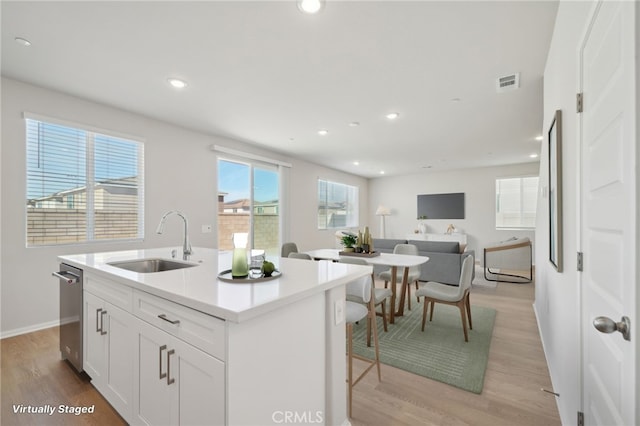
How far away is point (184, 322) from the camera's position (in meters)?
1.21

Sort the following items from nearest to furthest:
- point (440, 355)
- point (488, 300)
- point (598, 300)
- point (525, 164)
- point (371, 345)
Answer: point (598, 300), point (440, 355), point (371, 345), point (488, 300), point (525, 164)

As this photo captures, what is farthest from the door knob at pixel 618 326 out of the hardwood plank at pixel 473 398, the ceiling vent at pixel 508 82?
the ceiling vent at pixel 508 82

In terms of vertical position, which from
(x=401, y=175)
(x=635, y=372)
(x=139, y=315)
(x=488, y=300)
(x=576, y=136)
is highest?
(x=401, y=175)

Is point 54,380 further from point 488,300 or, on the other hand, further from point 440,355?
point 488,300

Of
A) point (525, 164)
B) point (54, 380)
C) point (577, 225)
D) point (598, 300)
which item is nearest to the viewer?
point (598, 300)

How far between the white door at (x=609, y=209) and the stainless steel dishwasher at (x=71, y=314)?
2.85m

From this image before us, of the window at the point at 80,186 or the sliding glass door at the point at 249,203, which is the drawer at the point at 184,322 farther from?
the sliding glass door at the point at 249,203

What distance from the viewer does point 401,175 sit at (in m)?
9.10

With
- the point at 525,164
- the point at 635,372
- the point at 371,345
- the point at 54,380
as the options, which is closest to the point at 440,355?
the point at 371,345

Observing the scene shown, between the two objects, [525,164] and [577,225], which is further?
[525,164]

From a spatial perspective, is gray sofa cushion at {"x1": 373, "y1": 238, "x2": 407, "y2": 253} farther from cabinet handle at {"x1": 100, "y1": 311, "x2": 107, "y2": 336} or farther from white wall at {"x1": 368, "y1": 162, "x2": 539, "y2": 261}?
cabinet handle at {"x1": 100, "y1": 311, "x2": 107, "y2": 336}

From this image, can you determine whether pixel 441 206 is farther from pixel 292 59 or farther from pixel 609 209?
pixel 609 209

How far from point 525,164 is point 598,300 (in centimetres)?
759

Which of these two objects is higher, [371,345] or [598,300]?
[598,300]
